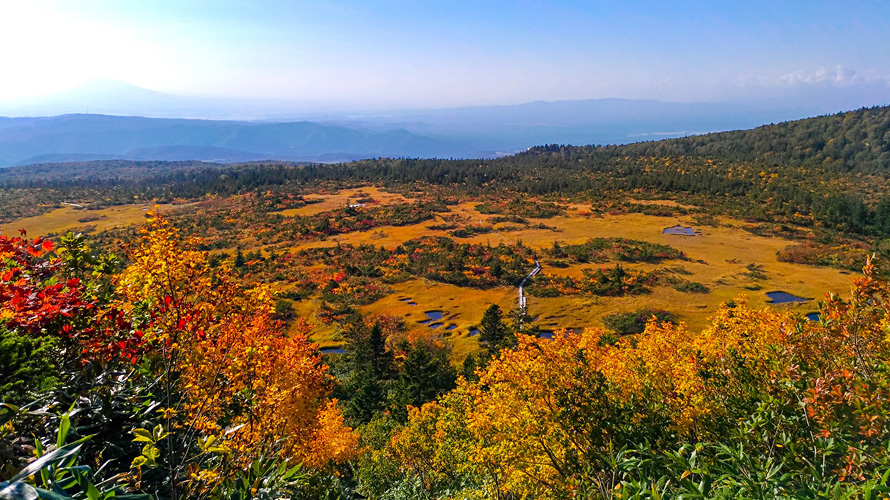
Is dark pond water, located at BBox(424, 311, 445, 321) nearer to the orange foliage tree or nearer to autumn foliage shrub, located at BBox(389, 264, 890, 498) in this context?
autumn foliage shrub, located at BBox(389, 264, 890, 498)

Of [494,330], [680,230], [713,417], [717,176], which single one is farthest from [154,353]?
[717,176]

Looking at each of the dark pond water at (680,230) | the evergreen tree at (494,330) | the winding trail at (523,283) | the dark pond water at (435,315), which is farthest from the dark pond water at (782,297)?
the dark pond water at (435,315)

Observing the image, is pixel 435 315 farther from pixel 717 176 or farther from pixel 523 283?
pixel 717 176

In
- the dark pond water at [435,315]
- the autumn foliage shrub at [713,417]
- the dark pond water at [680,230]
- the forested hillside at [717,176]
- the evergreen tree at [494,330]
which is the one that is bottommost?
the dark pond water at [435,315]

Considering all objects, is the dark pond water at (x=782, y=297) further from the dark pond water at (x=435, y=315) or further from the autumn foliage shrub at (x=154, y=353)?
the autumn foliage shrub at (x=154, y=353)

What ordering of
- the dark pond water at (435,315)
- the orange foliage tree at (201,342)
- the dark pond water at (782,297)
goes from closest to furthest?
the orange foliage tree at (201,342), the dark pond water at (782,297), the dark pond water at (435,315)

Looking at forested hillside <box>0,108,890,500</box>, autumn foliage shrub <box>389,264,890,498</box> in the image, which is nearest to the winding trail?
forested hillside <box>0,108,890,500</box>
